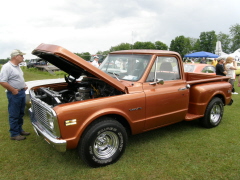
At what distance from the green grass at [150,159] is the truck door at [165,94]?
51 cm

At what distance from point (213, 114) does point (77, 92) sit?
348cm

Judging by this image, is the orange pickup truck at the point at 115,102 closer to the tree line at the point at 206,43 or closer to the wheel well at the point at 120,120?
the wheel well at the point at 120,120

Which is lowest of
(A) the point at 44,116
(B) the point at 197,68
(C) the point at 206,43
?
(A) the point at 44,116

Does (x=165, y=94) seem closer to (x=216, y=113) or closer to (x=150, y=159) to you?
(x=150, y=159)

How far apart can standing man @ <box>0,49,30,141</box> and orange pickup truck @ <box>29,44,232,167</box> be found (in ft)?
1.20

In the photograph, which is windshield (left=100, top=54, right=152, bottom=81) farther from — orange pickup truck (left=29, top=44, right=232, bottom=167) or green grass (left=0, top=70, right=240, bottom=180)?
green grass (left=0, top=70, right=240, bottom=180)

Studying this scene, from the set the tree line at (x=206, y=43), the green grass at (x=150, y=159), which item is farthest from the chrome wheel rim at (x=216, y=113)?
the tree line at (x=206, y=43)

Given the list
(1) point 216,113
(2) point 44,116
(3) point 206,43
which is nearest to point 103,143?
(2) point 44,116

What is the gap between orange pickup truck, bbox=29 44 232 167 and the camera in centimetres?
280

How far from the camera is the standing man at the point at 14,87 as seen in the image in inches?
145

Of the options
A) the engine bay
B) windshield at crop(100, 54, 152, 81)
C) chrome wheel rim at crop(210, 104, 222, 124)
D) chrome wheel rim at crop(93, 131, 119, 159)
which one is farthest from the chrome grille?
chrome wheel rim at crop(210, 104, 222, 124)

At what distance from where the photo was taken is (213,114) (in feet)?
16.0

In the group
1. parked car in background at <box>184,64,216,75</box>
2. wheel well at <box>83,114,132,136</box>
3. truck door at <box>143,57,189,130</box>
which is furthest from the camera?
parked car in background at <box>184,64,216,75</box>

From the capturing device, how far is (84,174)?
2928 millimetres
